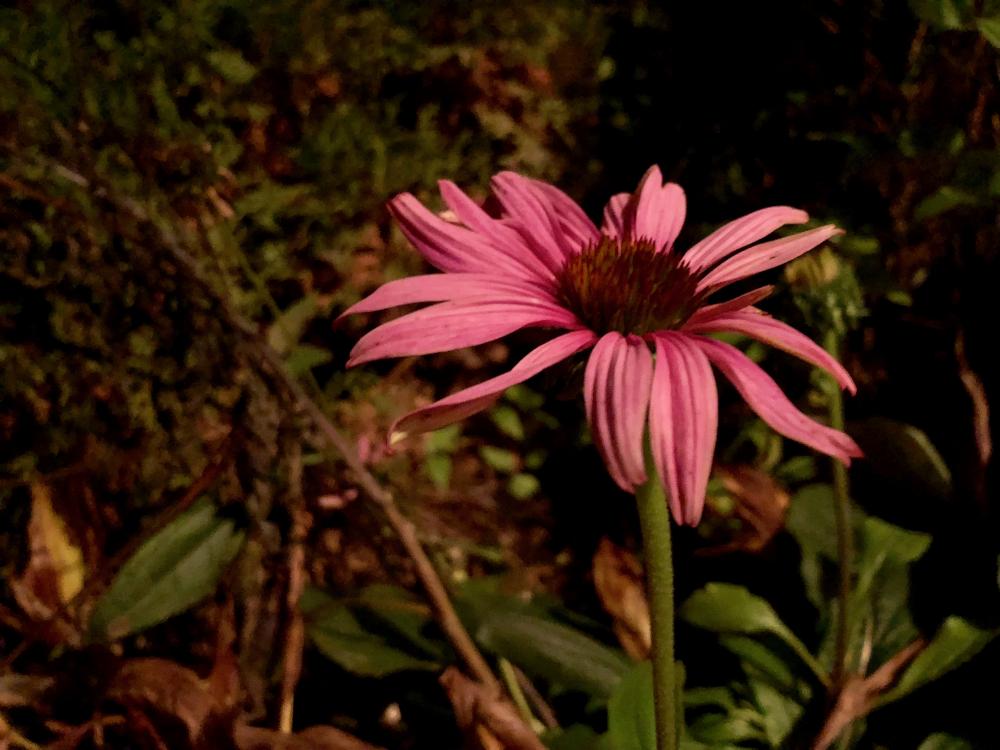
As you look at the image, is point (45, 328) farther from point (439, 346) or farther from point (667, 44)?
point (667, 44)

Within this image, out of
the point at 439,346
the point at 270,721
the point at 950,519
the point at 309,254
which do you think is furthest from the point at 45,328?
the point at 950,519

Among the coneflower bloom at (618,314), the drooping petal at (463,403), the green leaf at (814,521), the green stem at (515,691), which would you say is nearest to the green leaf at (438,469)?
the green stem at (515,691)

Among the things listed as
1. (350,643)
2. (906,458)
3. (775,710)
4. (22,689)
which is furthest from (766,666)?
(22,689)

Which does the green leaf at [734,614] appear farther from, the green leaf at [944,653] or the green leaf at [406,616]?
the green leaf at [406,616]

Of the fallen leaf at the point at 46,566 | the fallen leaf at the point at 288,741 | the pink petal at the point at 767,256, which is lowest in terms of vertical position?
the fallen leaf at the point at 288,741

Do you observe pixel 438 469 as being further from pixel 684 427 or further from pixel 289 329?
pixel 684 427
